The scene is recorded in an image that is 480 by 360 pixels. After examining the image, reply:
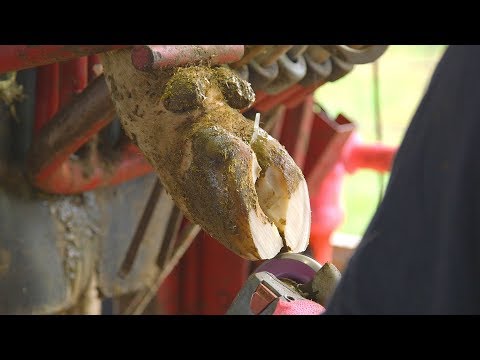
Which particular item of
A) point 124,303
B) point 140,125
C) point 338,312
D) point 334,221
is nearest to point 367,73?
point 334,221

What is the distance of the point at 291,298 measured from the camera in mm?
992

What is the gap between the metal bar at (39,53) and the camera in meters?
1.10

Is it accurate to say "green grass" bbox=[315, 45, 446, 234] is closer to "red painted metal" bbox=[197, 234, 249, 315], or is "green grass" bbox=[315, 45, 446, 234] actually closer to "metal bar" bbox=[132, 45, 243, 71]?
"red painted metal" bbox=[197, 234, 249, 315]

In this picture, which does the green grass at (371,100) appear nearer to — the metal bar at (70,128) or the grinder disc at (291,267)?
the metal bar at (70,128)

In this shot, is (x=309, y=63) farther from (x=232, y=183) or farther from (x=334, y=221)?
(x=334, y=221)

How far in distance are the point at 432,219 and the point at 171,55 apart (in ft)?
1.90

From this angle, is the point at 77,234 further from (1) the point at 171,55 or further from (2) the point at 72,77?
(1) the point at 171,55

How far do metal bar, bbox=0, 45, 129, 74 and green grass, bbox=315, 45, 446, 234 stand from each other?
13.0 feet

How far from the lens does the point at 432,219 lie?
22.0 inches

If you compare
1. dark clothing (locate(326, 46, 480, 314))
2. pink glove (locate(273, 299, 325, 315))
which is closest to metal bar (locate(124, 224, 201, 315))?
pink glove (locate(273, 299, 325, 315))

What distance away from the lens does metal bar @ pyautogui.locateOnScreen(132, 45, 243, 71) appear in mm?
1062

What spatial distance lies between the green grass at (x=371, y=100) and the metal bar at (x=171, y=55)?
3.94m
